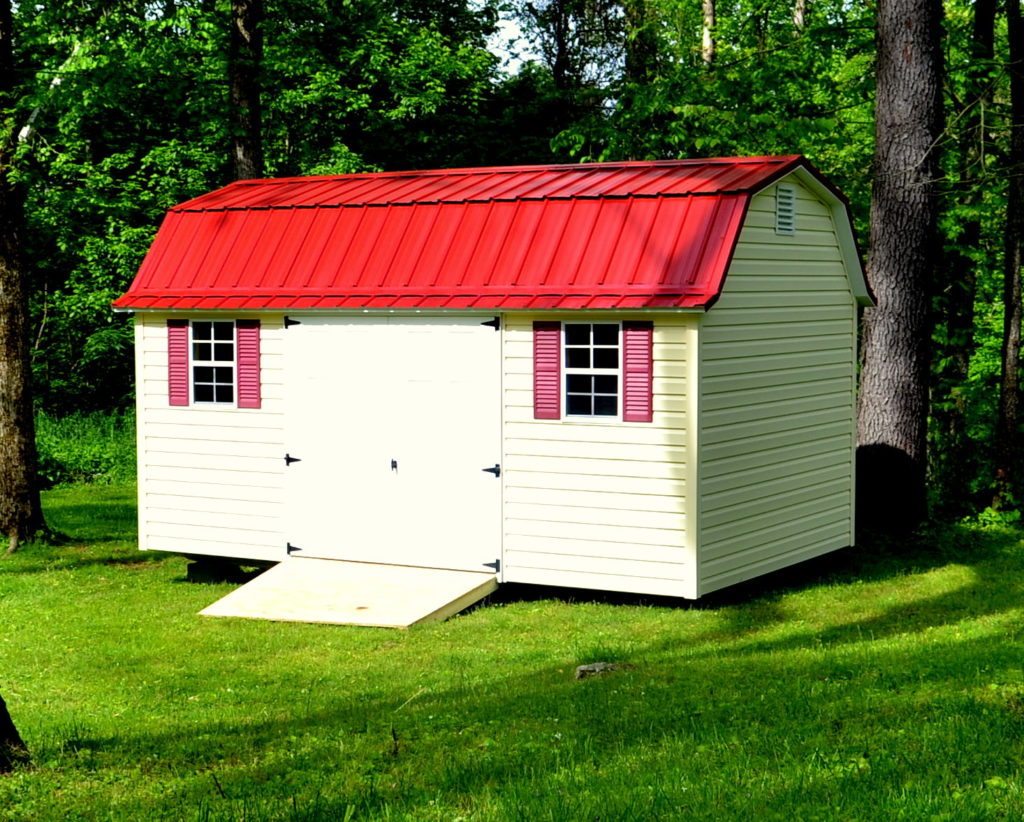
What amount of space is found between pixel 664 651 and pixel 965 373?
40.5 feet

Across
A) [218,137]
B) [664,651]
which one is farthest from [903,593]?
[218,137]

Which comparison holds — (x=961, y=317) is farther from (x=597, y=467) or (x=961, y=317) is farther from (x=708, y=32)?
(x=597, y=467)

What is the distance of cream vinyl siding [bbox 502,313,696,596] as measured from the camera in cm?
1204

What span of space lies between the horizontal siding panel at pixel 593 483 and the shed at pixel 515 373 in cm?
2

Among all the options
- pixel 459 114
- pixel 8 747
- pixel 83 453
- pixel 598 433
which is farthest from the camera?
pixel 459 114

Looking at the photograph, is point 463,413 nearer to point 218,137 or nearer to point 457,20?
point 218,137

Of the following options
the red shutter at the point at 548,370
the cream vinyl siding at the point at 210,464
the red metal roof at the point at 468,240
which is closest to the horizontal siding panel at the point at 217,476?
the cream vinyl siding at the point at 210,464

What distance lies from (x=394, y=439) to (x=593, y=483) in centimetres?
218

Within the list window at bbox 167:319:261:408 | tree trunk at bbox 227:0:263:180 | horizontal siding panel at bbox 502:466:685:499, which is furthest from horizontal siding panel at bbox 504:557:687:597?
tree trunk at bbox 227:0:263:180

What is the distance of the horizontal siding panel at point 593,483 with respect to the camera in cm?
1209

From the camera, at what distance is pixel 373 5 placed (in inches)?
1119

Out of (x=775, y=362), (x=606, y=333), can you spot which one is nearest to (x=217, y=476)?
(x=606, y=333)

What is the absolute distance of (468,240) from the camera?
1328 cm

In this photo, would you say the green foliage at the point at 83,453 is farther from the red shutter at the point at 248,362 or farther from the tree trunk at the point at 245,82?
the red shutter at the point at 248,362
